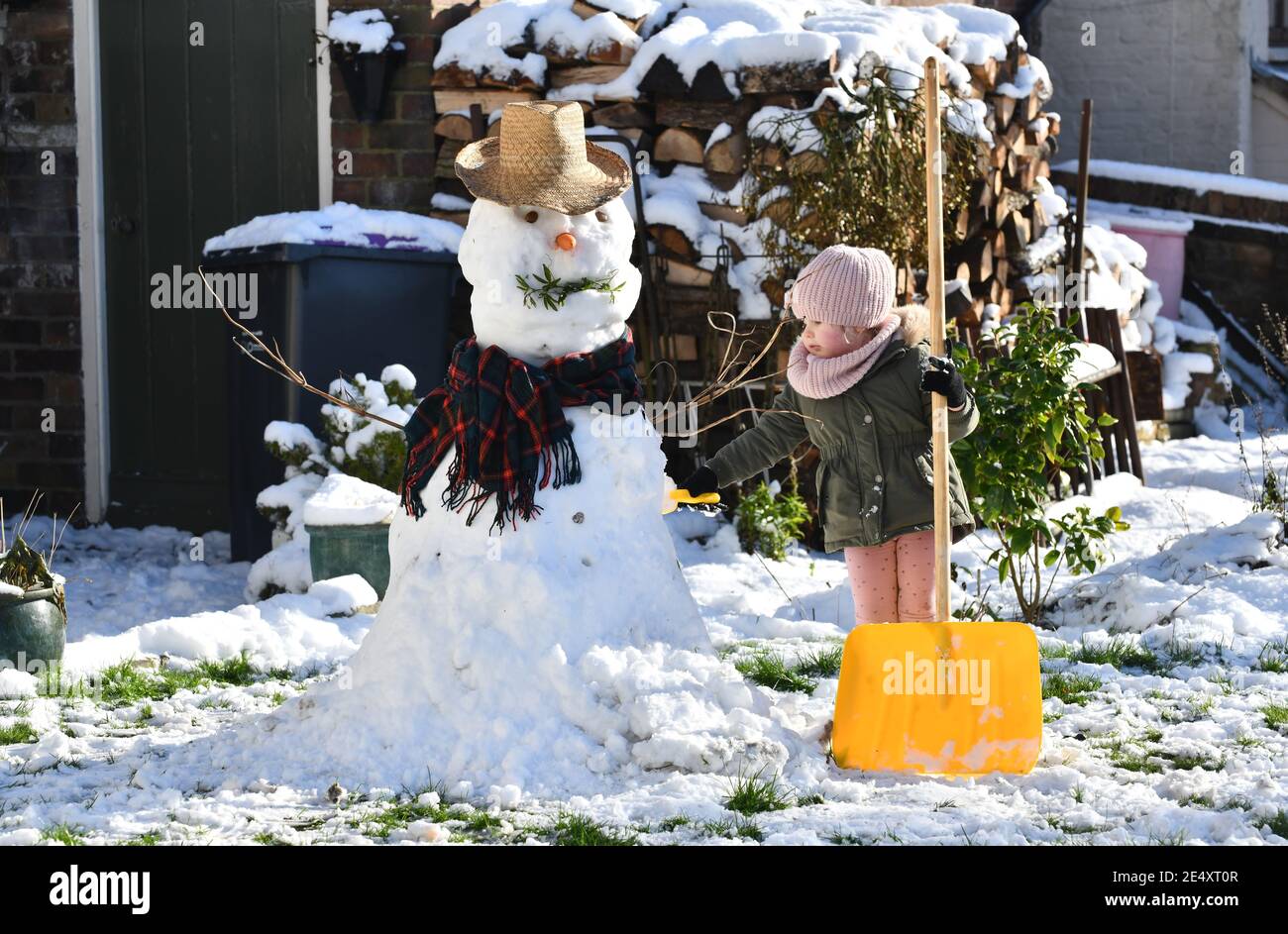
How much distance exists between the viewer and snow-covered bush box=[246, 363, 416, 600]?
6008 mm

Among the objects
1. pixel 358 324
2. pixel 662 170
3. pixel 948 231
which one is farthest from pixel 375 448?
pixel 948 231

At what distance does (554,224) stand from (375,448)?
2.32 metres

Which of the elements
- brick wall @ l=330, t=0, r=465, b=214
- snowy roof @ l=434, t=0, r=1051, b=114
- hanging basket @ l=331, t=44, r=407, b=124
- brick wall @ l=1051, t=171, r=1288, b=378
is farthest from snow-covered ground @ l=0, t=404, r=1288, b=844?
brick wall @ l=1051, t=171, r=1288, b=378

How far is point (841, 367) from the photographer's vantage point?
13.5ft

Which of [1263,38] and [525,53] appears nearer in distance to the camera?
[525,53]

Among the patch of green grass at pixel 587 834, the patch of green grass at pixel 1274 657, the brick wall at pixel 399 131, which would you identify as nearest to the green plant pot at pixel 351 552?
the brick wall at pixel 399 131

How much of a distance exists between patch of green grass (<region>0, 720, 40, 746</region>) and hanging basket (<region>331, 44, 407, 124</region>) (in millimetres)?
3664

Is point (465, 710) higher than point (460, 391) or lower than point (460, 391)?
lower

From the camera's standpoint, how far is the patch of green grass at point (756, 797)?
134 inches

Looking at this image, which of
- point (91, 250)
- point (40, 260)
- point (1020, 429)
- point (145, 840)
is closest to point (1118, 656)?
point (1020, 429)

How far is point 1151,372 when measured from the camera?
875cm

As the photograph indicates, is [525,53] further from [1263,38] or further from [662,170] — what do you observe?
[1263,38]

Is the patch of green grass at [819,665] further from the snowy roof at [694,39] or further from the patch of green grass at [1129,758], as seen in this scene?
the snowy roof at [694,39]

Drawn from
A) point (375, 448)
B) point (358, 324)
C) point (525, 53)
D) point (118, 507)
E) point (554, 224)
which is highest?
point (525, 53)
